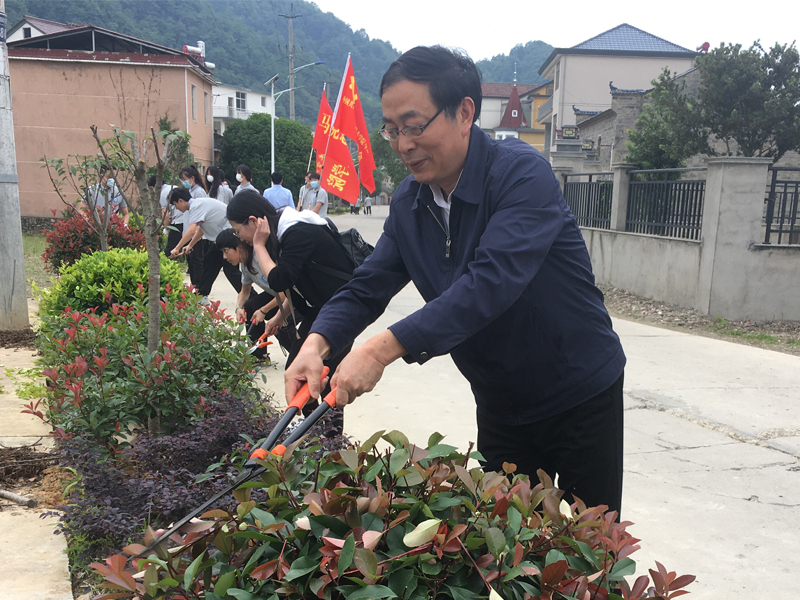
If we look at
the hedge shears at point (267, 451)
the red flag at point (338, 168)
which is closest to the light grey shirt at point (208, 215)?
the red flag at point (338, 168)

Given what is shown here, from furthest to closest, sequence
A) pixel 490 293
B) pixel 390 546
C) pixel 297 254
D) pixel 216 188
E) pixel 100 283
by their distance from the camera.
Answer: pixel 216 188, pixel 100 283, pixel 297 254, pixel 490 293, pixel 390 546

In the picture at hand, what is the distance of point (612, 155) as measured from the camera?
82.0 ft

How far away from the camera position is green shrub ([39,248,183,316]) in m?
5.32

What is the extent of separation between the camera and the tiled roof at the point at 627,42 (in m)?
36.6

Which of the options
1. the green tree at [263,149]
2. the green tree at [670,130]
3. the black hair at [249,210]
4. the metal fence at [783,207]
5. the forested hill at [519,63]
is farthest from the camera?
the forested hill at [519,63]

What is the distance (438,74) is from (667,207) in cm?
905

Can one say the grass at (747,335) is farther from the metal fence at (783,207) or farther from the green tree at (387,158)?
the green tree at (387,158)

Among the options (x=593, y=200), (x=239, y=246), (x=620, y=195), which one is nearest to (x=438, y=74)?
(x=239, y=246)

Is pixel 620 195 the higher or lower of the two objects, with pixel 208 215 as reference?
higher

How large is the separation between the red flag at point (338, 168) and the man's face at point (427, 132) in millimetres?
8077

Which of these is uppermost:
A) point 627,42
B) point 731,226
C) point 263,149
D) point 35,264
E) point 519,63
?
point 519,63

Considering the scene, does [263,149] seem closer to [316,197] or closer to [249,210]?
[316,197]

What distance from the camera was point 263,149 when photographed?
39.9 metres

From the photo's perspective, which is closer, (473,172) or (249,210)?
(473,172)
